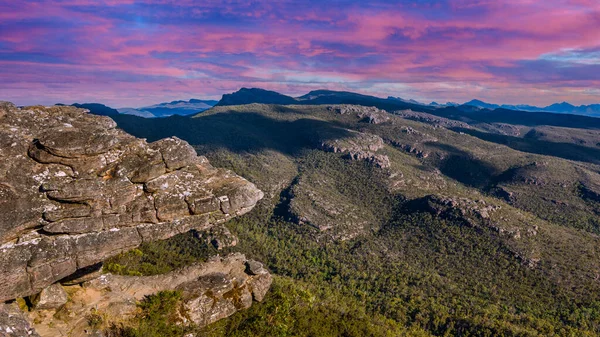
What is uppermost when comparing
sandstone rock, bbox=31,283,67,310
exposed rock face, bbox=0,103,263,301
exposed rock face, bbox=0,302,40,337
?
exposed rock face, bbox=0,103,263,301

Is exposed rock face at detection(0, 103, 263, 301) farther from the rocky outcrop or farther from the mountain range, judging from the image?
the rocky outcrop

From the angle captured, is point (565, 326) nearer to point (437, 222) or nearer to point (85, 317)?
point (437, 222)

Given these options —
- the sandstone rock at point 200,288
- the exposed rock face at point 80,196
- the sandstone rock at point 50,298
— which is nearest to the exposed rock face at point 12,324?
the exposed rock face at point 80,196

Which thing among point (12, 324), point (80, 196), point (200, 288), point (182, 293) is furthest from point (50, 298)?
point (200, 288)

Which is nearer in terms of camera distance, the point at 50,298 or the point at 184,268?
the point at 50,298

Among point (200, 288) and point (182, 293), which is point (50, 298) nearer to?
point (182, 293)

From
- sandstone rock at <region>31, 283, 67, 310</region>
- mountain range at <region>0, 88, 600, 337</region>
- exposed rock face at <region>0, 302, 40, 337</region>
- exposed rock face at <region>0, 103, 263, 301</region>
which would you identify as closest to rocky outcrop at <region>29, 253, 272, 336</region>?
mountain range at <region>0, 88, 600, 337</region>
